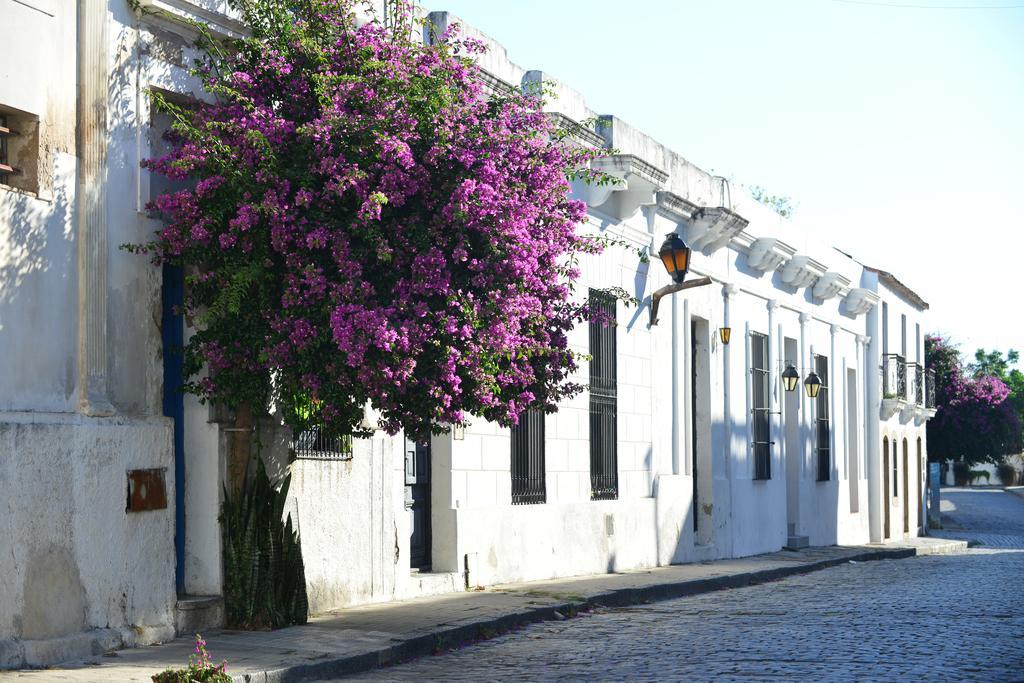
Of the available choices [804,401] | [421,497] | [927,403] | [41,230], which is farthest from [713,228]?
[927,403]

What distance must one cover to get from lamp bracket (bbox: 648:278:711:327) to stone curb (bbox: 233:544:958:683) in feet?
11.1

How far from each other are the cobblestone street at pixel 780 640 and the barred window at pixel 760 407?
6.28 m

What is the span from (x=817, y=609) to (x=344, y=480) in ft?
14.1

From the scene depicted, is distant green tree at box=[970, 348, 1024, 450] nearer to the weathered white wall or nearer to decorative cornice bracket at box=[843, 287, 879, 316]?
decorative cornice bracket at box=[843, 287, 879, 316]

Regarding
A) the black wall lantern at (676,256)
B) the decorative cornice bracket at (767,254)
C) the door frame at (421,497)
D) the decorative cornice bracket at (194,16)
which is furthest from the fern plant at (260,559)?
the decorative cornice bracket at (767,254)

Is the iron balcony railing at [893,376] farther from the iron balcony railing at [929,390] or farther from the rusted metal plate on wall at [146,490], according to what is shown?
the rusted metal plate on wall at [146,490]

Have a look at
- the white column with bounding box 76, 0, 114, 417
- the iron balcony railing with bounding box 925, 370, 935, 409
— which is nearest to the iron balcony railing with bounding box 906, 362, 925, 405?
the iron balcony railing with bounding box 925, 370, 935, 409

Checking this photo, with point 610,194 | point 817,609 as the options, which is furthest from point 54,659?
point 610,194

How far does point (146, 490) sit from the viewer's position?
9.53 m

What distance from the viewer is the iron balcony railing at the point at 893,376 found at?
105 ft

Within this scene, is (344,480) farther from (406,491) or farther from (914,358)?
(914,358)

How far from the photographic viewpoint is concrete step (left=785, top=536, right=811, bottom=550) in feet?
78.4

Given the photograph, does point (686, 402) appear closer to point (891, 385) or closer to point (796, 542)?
point (796, 542)

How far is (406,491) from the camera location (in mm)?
13273
